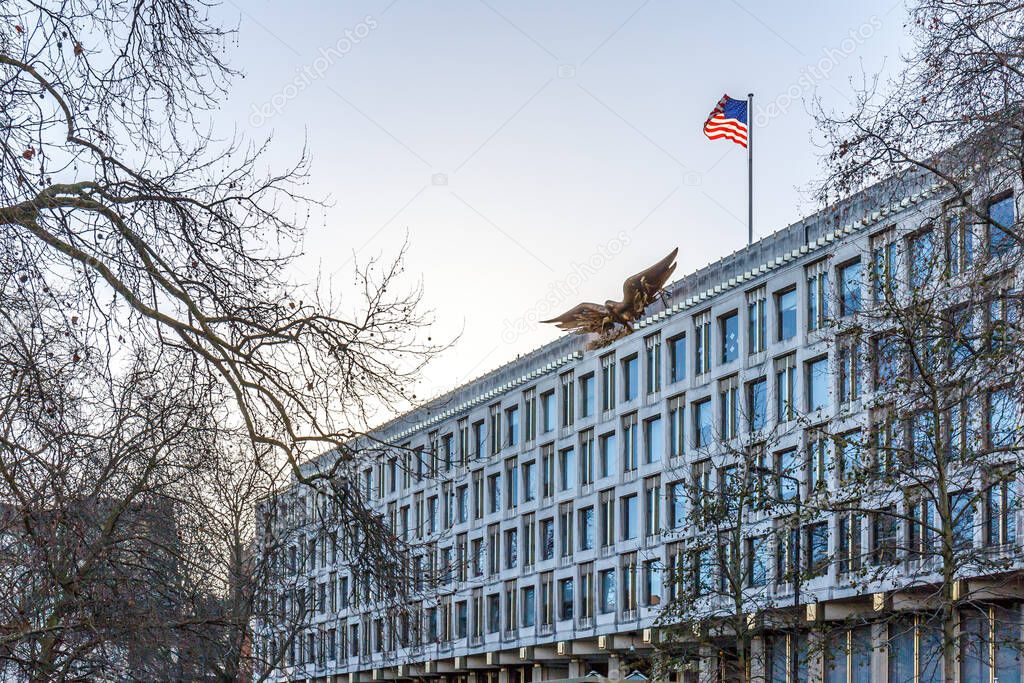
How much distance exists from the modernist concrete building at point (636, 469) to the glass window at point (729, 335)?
0.08 meters

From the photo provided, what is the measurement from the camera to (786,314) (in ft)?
196

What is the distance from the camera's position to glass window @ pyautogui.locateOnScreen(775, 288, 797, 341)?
59.1m

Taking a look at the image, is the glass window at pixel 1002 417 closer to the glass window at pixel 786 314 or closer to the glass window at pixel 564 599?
the glass window at pixel 786 314

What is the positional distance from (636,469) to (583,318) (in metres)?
9.26

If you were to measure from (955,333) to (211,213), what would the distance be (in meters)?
12.7

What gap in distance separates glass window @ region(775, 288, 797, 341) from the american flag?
22.8 feet

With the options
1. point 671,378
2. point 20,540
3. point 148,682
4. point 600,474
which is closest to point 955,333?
point 148,682

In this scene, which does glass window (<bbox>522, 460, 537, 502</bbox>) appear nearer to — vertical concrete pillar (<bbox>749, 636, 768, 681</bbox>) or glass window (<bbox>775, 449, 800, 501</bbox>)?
vertical concrete pillar (<bbox>749, 636, 768, 681</bbox>)

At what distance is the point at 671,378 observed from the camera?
67188 millimetres

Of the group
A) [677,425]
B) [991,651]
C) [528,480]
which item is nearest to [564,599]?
[528,480]

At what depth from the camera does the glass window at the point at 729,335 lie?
62688 mm

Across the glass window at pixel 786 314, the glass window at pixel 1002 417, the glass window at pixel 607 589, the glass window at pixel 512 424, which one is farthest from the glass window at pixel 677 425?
the glass window at pixel 1002 417

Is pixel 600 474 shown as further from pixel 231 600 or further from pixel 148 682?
pixel 148 682

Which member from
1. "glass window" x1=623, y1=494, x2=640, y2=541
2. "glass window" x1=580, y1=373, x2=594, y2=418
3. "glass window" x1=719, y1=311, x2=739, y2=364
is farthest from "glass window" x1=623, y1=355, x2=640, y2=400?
"glass window" x1=719, y1=311, x2=739, y2=364
